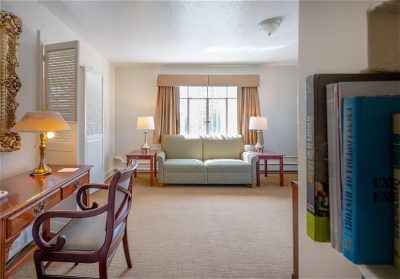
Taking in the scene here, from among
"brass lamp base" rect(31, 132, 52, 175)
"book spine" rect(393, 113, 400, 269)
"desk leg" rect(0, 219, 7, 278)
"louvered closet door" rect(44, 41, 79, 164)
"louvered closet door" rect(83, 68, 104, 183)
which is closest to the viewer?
"book spine" rect(393, 113, 400, 269)

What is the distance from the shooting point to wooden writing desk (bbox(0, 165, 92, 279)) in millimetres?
1249

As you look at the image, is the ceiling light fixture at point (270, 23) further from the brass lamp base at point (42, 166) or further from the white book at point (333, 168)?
the white book at point (333, 168)

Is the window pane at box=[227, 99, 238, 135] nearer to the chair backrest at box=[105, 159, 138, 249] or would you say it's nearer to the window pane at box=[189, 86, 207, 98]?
the window pane at box=[189, 86, 207, 98]

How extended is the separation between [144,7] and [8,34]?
1.34m

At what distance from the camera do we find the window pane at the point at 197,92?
568 centimetres

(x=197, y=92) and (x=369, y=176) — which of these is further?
(x=197, y=92)

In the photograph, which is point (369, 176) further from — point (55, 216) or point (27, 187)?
point (27, 187)

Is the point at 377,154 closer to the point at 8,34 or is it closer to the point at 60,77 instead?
the point at 8,34

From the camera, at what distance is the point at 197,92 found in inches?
224

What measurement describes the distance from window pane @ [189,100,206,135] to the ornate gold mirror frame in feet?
12.5

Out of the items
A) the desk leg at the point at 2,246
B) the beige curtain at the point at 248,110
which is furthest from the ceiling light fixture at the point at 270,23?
the desk leg at the point at 2,246

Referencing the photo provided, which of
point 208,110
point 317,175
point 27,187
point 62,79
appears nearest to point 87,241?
point 27,187

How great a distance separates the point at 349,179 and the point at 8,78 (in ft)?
8.33

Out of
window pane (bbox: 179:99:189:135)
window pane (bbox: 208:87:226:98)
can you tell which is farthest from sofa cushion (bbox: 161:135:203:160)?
window pane (bbox: 208:87:226:98)
